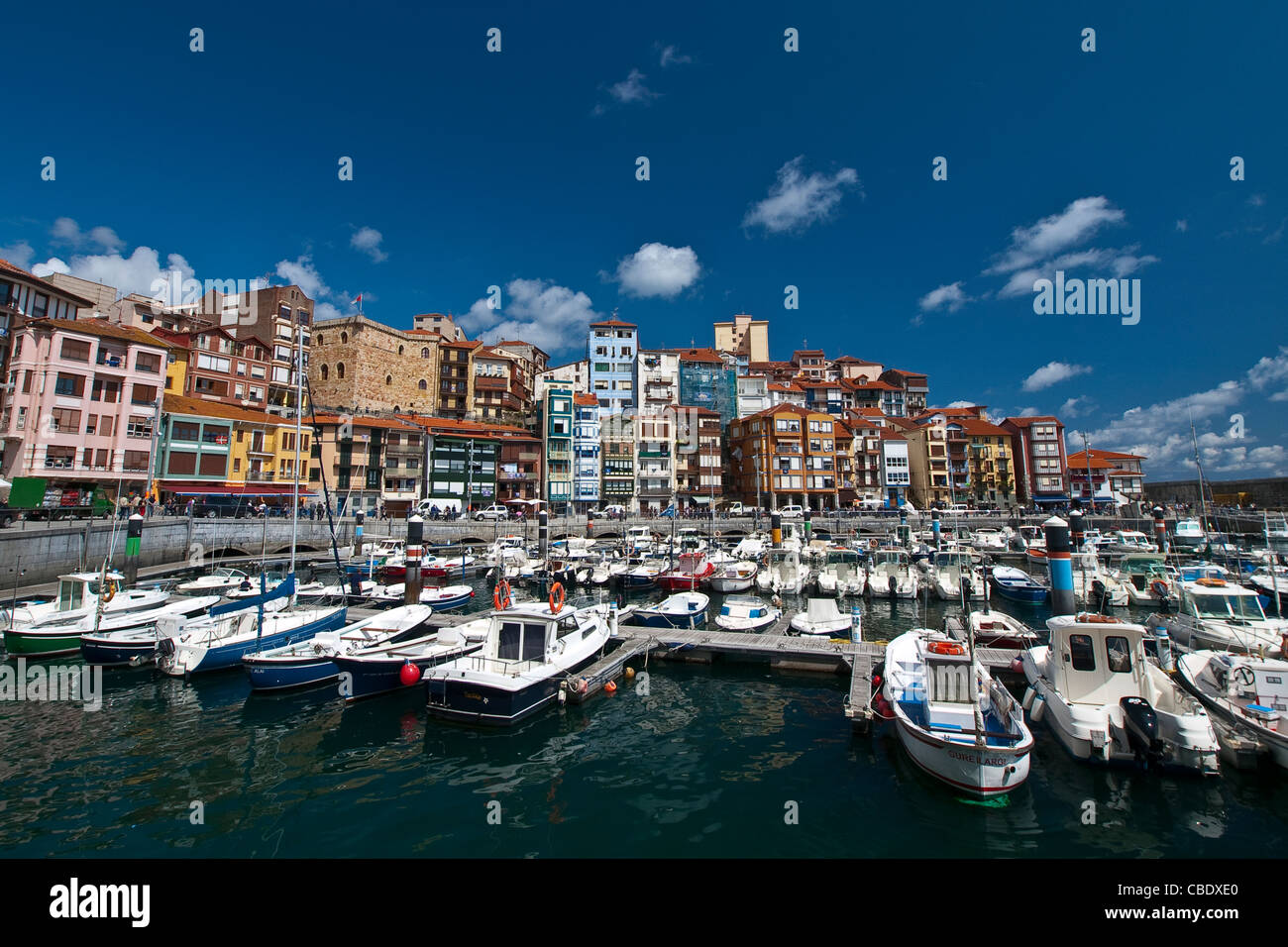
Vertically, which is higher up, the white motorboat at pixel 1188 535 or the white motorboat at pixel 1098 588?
the white motorboat at pixel 1188 535

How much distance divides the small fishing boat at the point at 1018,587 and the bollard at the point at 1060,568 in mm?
16318

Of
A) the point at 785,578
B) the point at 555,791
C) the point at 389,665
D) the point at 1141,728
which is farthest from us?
the point at 785,578

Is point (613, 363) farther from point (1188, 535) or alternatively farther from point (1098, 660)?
point (1098, 660)

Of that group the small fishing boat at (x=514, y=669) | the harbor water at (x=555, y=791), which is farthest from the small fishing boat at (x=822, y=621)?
the small fishing boat at (x=514, y=669)

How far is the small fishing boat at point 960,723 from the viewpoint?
37.3ft

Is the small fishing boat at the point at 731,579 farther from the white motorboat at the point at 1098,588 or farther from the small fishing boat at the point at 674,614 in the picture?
the white motorboat at the point at 1098,588

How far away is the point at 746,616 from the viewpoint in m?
25.8

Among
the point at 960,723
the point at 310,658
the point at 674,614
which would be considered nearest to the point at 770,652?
the point at 674,614

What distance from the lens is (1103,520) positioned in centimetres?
6919

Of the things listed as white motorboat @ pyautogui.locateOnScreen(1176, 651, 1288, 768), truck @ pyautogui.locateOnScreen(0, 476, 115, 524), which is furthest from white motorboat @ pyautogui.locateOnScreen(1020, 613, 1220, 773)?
truck @ pyautogui.locateOnScreen(0, 476, 115, 524)

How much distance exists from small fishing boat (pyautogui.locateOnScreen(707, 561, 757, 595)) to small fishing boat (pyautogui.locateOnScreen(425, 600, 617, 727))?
17.8 metres

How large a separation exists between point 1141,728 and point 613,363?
83674 mm

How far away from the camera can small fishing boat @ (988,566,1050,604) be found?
3381 centimetres
